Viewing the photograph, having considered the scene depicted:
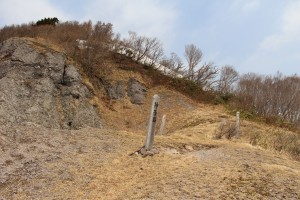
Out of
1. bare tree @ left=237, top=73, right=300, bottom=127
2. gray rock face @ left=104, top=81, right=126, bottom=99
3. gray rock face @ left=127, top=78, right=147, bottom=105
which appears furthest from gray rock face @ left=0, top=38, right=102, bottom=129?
bare tree @ left=237, top=73, right=300, bottom=127

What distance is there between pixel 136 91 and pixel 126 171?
16.8 metres

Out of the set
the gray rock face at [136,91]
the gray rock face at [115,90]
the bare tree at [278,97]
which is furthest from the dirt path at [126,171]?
the bare tree at [278,97]

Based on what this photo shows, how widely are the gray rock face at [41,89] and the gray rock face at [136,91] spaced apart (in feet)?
14.0

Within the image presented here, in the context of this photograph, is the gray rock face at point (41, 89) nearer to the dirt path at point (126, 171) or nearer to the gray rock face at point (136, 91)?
the gray rock face at point (136, 91)

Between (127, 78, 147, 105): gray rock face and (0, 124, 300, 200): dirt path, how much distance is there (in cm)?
1341

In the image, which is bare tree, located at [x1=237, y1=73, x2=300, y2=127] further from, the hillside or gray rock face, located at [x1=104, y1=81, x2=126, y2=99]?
the hillside

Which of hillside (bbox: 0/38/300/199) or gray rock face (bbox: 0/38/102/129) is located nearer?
hillside (bbox: 0/38/300/199)

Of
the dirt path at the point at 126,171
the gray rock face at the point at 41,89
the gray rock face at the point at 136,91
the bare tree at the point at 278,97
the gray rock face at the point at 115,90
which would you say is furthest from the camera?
the bare tree at the point at 278,97

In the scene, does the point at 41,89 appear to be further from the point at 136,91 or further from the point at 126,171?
the point at 126,171

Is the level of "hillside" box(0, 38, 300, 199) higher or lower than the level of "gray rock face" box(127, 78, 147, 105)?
lower

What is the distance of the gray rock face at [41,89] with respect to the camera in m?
16.2

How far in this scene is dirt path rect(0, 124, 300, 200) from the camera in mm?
A: 7445

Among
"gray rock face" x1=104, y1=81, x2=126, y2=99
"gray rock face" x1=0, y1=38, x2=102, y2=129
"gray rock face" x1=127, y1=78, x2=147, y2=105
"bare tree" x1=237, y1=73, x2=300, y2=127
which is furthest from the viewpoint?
"bare tree" x1=237, y1=73, x2=300, y2=127

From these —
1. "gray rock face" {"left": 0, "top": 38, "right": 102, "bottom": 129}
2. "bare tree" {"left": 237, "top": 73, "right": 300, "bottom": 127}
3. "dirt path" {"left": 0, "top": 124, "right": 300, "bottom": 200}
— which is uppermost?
"bare tree" {"left": 237, "top": 73, "right": 300, "bottom": 127}
